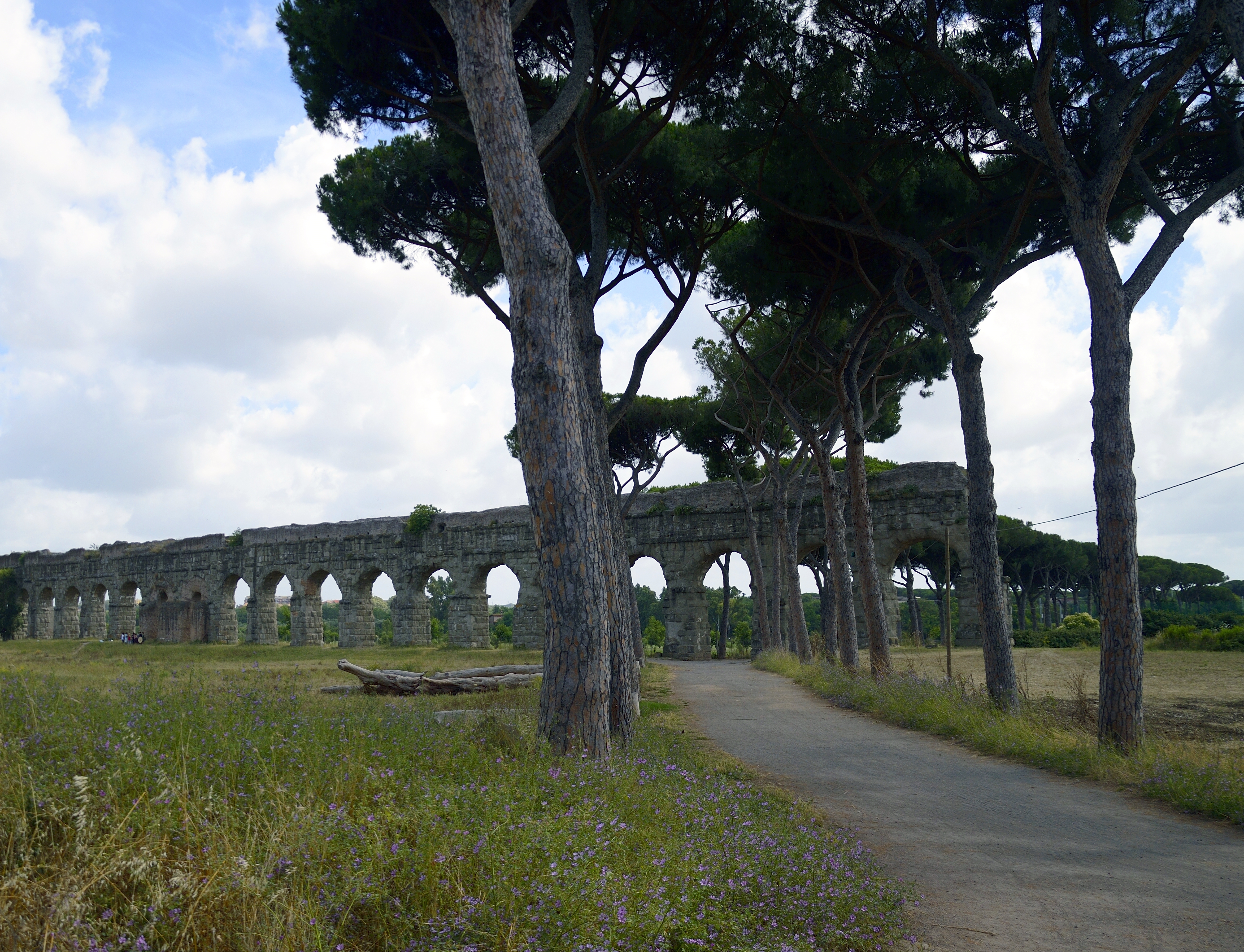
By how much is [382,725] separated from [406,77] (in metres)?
6.39

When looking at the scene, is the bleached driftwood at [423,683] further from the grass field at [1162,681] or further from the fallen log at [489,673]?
the grass field at [1162,681]

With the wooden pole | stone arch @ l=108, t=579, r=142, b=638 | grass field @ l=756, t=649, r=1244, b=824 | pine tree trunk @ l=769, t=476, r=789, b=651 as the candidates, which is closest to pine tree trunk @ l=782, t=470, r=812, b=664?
pine tree trunk @ l=769, t=476, r=789, b=651

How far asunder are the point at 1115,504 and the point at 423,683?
26.2 feet

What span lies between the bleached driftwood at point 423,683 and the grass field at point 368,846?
6359 millimetres

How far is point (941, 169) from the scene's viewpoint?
9.22 metres

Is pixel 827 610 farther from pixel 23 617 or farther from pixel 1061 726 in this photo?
pixel 23 617

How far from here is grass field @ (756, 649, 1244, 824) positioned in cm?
494

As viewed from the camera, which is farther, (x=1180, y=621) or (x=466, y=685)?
(x=1180, y=621)

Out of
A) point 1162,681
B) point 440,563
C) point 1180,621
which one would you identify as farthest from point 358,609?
point 1180,621

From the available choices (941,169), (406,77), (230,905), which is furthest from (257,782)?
(941,169)

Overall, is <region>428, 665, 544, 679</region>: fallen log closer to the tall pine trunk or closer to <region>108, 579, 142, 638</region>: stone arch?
the tall pine trunk

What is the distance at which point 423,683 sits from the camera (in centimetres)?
1065

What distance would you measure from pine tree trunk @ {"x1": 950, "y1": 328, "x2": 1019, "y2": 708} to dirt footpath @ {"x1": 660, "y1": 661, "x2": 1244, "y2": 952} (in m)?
0.95

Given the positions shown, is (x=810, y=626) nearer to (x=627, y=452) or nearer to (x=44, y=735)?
(x=627, y=452)
